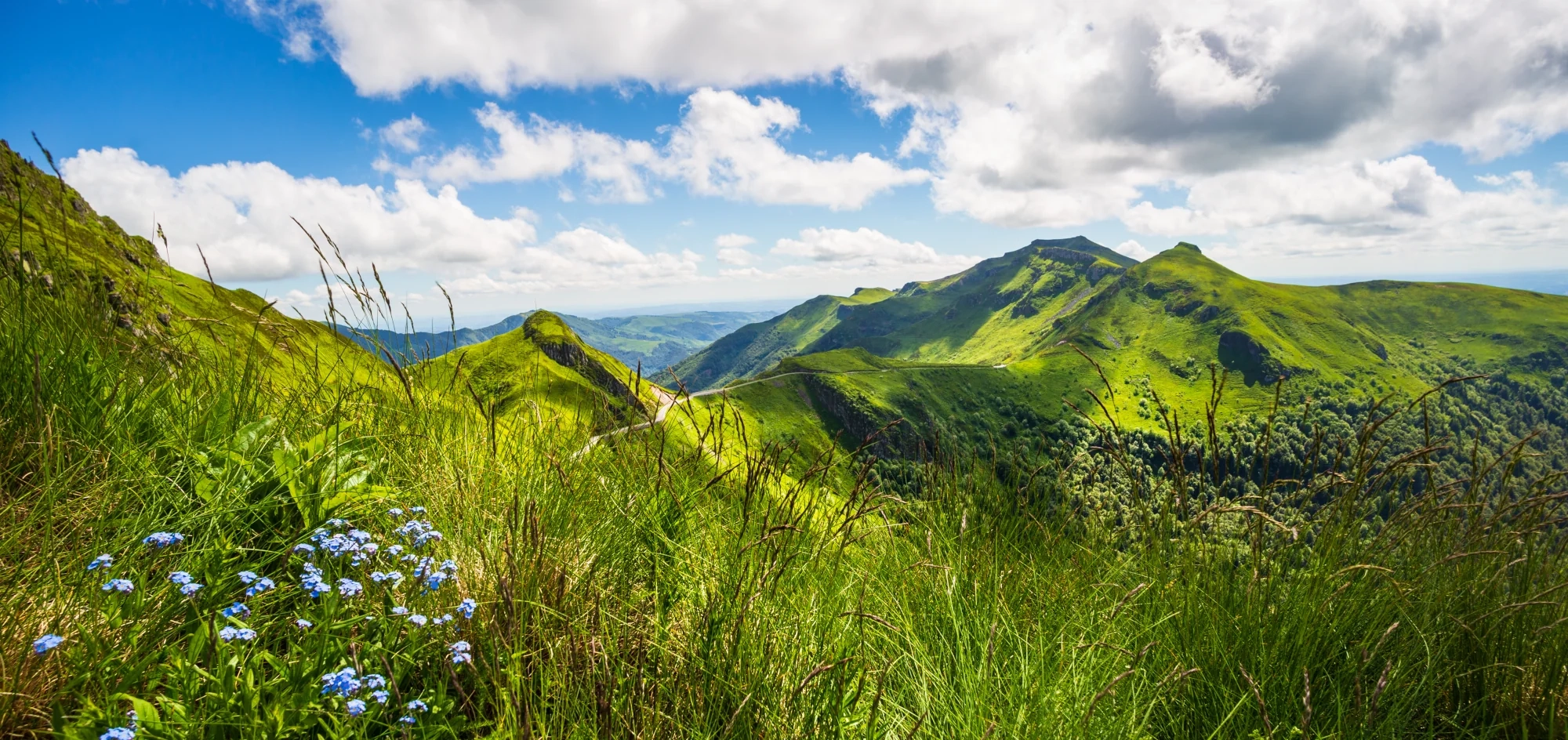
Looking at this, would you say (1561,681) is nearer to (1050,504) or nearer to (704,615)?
(1050,504)

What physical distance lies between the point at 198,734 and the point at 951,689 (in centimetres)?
295

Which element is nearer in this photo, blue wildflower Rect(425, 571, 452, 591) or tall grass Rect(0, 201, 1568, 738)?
tall grass Rect(0, 201, 1568, 738)

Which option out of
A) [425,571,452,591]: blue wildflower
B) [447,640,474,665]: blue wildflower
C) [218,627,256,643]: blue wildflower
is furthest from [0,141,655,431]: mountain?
[218,627,256,643]: blue wildflower

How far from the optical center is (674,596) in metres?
3.77

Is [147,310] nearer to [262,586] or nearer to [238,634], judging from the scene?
[262,586]

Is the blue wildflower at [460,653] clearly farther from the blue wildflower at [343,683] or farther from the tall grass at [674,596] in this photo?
the blue wildflower at [343,683]

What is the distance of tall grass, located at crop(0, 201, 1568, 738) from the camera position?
2.41m

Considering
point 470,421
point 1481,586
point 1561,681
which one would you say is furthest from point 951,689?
point 470,421

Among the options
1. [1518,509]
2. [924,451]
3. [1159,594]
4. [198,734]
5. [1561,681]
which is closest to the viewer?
[198,734]

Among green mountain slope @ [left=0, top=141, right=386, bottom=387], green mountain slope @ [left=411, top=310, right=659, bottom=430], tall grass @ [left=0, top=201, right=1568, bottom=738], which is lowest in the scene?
tall grass @ [left=0, top=201, right=1568, bottom=738]

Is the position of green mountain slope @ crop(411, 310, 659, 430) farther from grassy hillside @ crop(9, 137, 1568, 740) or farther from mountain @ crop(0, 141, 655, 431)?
grassy hillside @ crop(9, 137, 1568, 740)

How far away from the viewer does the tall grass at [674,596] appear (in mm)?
2406

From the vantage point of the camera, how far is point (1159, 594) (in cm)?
389

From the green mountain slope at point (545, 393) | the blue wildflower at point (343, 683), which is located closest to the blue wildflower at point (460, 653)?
the blue wildflower at point (343, 683)
